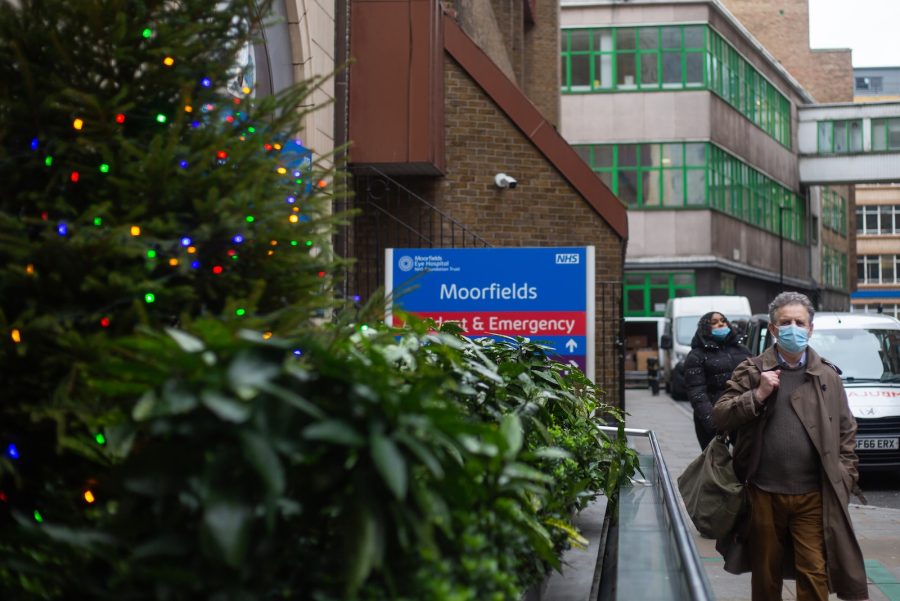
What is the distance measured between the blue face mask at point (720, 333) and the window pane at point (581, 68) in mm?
33495

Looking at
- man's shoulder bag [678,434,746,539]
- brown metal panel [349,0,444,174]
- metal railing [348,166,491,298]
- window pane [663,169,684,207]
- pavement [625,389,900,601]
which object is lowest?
pavement [625,389,900,601]

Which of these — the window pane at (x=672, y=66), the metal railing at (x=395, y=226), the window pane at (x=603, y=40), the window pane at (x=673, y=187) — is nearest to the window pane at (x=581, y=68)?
the window pane at (x=603, y=40)

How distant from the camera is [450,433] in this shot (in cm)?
209

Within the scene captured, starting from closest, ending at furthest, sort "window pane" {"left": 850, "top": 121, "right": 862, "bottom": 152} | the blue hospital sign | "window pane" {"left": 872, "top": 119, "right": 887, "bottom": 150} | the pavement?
the pavement
the blue hospital sign
"window pane" {"left": 872, "top": 119, "right": 887, "bottom": 150}
"window pane" {"left": 850, "top": 121, "right": 862, "bottom": 152}

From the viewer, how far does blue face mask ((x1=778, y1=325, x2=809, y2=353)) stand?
5430mm

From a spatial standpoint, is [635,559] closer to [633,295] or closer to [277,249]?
[277,249]

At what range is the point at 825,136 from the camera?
5431 cm

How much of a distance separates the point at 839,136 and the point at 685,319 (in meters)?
27.8

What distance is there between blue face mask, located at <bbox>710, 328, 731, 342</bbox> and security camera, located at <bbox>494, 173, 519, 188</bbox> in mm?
5299

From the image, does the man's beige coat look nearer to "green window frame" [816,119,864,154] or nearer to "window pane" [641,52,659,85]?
"window pane" [641,52,659,85]

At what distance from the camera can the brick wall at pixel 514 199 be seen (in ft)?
47.1

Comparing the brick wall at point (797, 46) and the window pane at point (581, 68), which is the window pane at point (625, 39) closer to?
the window pane at point (581, 68)

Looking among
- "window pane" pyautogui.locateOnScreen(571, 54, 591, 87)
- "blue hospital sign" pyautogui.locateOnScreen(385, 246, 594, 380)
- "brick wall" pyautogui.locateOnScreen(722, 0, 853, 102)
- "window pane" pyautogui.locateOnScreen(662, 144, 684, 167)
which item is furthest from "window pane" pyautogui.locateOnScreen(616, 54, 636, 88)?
"blue hospital sign" pyautogui.locateOnScreen(385, 246, 594, 380)

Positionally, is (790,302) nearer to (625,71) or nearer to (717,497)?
(717,497)
